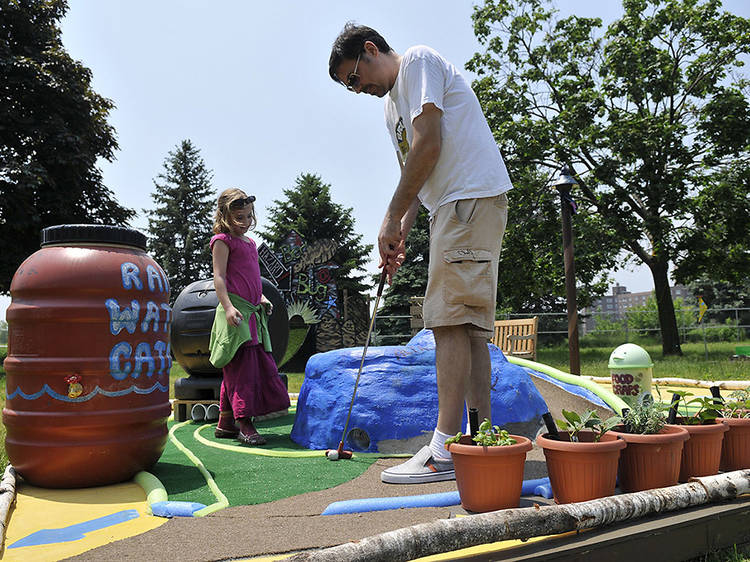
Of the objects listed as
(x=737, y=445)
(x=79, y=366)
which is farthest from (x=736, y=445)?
(x=79, y=366)

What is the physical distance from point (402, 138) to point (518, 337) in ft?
20.4

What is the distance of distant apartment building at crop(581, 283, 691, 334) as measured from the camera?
3048 cm

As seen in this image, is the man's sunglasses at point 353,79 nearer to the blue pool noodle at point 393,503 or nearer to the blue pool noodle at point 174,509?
the blue pool noodle at point 393,503

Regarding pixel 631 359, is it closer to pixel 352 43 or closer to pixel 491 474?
pixel 491 474

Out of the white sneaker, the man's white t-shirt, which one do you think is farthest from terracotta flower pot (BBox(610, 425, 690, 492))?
the man's white t-shirt

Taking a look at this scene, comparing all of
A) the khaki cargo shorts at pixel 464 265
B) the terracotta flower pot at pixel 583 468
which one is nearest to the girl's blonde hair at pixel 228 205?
the khaki cargo shorts at pixel 464 265

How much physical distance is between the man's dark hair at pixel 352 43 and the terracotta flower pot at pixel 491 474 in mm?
1901

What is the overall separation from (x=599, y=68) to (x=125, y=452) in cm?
1945

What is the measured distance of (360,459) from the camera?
129 inches

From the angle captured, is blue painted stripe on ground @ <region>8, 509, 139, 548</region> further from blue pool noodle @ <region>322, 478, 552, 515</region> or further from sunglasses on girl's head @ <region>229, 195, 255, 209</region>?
sunglasses on girl's head @ <region>229, 195, 255, 209</region>

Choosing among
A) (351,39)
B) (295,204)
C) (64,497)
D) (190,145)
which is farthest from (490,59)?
(190,145)

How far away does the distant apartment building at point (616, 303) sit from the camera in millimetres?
30475

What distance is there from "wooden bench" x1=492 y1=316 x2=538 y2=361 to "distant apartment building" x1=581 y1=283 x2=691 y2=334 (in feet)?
56.9

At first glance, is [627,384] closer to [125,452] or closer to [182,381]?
[125,452]
